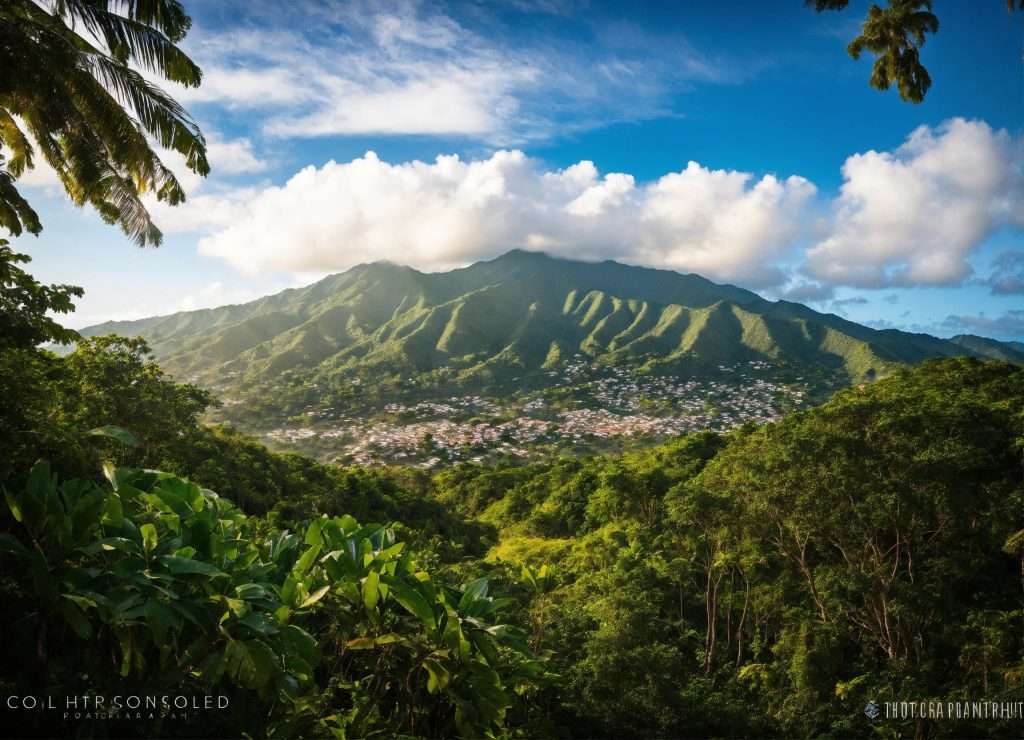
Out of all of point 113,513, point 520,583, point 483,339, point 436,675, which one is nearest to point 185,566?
point 113,513

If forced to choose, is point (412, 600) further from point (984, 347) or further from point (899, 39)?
point (984, 347)

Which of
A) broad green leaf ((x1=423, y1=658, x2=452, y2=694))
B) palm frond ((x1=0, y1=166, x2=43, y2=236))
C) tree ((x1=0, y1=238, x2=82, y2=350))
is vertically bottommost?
broad green leaf ((x1=423, y1=658, x2=452, y2=694))

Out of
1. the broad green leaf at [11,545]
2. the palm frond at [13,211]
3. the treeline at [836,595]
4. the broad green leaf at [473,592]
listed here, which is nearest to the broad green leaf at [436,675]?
the broad green leaf at [473,592]

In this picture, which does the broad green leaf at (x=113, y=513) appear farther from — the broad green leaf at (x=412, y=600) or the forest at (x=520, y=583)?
the broad green leaf at (x=412, y=600)

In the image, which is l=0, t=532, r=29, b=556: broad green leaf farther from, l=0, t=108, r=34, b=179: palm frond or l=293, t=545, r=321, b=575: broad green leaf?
l=0, t=108, r=34, b=179: palm frond

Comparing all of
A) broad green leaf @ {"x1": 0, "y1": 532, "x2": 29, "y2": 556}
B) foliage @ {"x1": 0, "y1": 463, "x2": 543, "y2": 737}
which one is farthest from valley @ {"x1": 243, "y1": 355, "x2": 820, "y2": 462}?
broad green leaf @ {"x1": 0, "y1": 532, "x2": 29, "y2": 556}

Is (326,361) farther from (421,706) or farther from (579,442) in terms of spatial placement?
(421,706)

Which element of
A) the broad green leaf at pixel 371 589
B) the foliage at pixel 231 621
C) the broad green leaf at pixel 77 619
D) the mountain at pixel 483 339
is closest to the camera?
the broad green leaf at pixel 77 619
